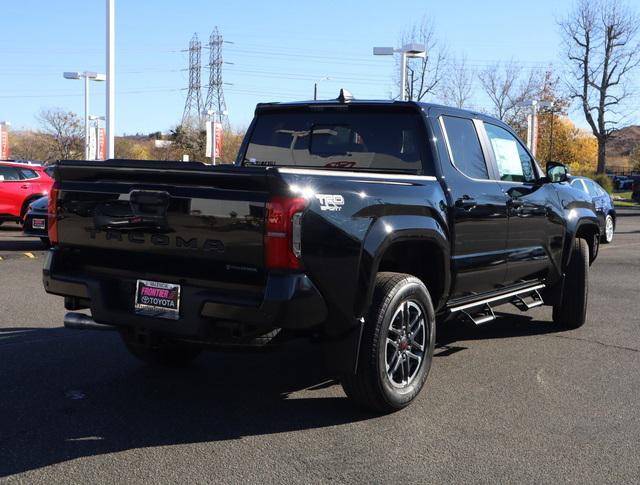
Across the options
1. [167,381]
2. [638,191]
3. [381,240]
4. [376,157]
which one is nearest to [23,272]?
[167,381]

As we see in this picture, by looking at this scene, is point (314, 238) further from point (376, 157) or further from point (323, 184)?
point (376, 157)

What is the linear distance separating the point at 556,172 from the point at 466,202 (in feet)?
6.06

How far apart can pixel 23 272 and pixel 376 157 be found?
6.80 metres

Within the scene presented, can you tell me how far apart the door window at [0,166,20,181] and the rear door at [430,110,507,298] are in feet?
42.4

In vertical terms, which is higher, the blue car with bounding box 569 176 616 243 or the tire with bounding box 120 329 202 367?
the blue car with bounding box 569 176 616 243

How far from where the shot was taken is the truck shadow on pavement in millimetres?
4117

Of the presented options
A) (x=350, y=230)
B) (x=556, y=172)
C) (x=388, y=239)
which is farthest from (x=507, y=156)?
(x=350, y=230)

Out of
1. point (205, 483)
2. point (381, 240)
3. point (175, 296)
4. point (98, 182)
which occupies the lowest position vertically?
point (205, 483)

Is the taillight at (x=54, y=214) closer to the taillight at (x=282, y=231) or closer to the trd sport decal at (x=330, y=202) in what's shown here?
the taillight at (x=282, y=231)

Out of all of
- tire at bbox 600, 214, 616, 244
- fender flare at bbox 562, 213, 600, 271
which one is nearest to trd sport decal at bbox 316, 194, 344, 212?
fender flare at bbox 562, 213, 600, 271

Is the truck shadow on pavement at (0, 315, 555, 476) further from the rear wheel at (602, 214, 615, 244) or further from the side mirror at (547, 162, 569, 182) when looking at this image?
the rear wheel at (602, 214, 615, 244)

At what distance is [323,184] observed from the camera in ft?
13.5

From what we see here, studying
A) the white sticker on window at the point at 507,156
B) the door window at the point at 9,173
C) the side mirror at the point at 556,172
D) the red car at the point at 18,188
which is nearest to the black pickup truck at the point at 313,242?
the white sticker on window at the point at 507,156

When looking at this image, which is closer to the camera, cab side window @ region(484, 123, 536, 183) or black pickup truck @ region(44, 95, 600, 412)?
black pickup truck @ region(44, 95, 600, 412)
